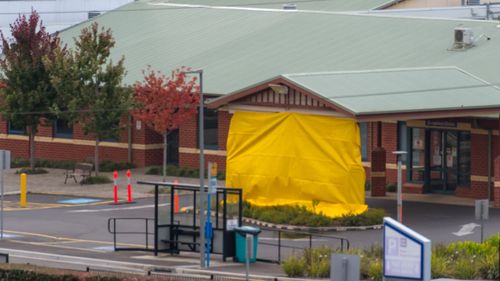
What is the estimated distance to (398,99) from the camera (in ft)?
142

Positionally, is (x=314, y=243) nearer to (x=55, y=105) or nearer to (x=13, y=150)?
(x=55, y=105)

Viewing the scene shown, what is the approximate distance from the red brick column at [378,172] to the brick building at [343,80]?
47 millimetres

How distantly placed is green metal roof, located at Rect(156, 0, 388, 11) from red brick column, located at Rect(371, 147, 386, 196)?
23478mm

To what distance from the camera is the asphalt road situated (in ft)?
127

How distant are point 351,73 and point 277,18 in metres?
17.3

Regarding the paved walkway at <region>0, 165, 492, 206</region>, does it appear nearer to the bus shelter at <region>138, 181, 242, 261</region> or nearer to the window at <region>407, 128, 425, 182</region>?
the window at <region>407, 128, 425, 182</region>

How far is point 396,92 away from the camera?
44000 mm

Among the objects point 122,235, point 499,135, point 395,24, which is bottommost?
point 122,235

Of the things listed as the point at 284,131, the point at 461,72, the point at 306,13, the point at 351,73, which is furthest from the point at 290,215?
the point at 306,13

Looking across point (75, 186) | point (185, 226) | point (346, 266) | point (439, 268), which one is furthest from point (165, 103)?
point (346, 266)

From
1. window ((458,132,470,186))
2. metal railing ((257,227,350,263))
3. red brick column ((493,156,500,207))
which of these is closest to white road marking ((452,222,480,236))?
red brick column ((493,156,500,207))

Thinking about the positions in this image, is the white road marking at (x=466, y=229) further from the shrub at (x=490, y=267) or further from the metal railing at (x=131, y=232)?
the shrub at (x=490, y=267)

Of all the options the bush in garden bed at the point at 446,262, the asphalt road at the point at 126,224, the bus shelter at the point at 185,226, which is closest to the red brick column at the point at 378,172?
the asphalt road at the point at 126,224

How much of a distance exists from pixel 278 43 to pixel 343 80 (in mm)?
14205
